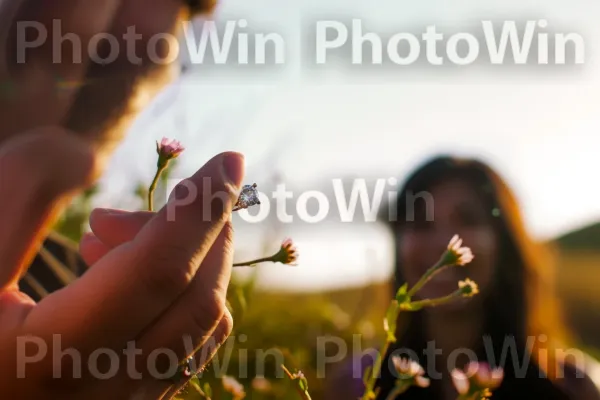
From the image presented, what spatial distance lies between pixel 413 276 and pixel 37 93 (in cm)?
184

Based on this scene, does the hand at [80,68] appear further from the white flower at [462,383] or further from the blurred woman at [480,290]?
the blurred woman at [480,290]

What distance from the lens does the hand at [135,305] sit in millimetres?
348

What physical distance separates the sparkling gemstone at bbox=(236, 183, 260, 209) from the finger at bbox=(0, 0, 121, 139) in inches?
8.9

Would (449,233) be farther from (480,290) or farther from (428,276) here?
(428,276)

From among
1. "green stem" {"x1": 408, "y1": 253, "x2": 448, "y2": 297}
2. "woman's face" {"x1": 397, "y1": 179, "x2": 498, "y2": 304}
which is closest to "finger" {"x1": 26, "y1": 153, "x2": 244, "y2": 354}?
"green stem" {"x1": 408, "y1": 253, "x2": 448, "y2": 297}

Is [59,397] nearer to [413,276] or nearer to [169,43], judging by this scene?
[169,43]

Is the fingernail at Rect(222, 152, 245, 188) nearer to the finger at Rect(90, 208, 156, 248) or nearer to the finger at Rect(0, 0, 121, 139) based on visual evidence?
the finger at Rect(90, 208, 156, 248)

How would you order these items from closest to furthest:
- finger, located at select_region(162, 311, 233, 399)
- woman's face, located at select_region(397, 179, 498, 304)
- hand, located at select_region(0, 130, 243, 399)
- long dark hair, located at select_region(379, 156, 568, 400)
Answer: hand, located at select_region(0, 130, 243, 399) → finger, located at select_region(162, 311, 233, 399) → woman's face, located at select_region(397, 179, 498, 304) → long dark hair, located at select_region(379, 156, 568, 400)

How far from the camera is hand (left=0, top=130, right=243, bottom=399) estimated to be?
35cm

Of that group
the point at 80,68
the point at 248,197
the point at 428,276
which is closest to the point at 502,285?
the point at 428,276

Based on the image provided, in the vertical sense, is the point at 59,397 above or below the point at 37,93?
below

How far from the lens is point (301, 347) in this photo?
1.43 m

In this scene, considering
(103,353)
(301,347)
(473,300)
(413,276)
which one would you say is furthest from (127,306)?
(473,300)

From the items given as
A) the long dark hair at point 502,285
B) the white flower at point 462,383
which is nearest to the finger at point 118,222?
the white flower at point 462,383
